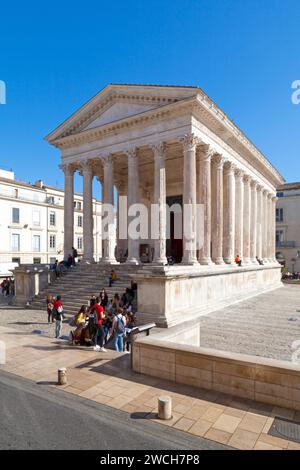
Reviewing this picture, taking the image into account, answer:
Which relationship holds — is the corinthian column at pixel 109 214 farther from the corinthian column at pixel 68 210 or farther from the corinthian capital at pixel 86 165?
the corinthian column at pixel 68 210

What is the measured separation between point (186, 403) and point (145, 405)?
2.91 feet

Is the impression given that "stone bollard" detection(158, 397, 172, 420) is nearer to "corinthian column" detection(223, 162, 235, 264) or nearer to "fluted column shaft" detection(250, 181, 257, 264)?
"corinthian column" detection(223, 162, 235, 264)

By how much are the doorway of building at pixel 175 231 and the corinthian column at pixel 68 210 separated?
10038 mm

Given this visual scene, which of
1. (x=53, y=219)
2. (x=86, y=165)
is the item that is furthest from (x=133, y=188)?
(x=53, y=219)

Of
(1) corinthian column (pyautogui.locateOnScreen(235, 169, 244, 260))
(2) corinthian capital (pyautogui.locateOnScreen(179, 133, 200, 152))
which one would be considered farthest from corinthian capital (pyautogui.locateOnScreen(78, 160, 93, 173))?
(1) corinthian column (pyautogui.locateOnScreen(235, 169, 244, 260))

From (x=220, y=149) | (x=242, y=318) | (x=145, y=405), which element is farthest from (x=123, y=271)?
(x=145, y=405)

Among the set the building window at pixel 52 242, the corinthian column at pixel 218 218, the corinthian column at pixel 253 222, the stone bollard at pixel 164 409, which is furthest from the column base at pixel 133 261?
the building window at pixel 52 242

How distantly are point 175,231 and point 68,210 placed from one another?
10926mm

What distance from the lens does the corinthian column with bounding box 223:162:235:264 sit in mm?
24266

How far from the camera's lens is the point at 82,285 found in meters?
20.2

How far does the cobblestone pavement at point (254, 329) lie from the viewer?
35.7 feet

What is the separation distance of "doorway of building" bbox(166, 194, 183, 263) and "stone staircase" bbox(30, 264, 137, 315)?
10.5 metres

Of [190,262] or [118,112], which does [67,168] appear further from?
[190,262]
